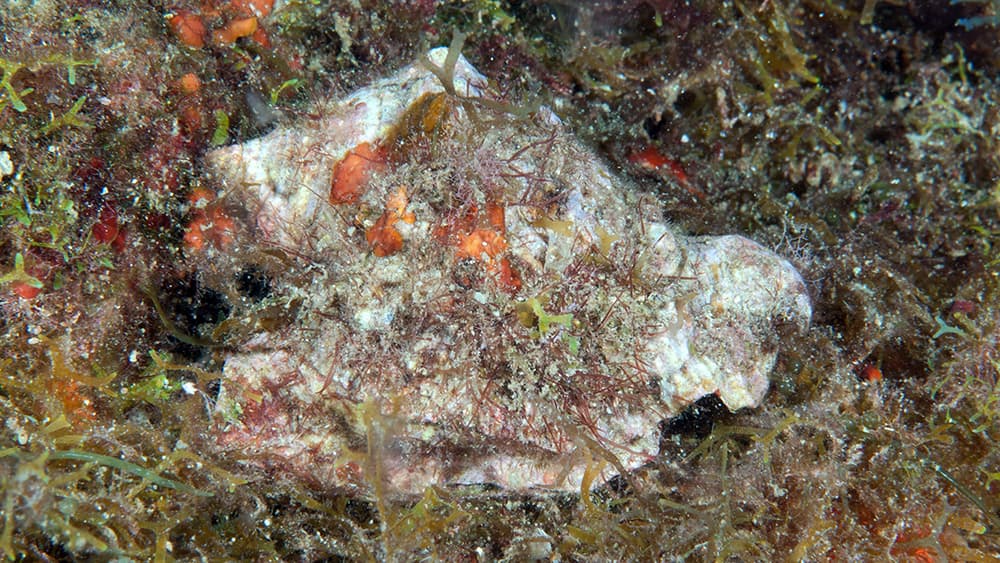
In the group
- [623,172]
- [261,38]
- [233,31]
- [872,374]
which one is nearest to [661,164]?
[623,172]

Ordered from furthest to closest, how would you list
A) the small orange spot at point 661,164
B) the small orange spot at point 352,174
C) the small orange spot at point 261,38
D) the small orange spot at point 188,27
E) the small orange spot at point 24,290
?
the small orange spot at point 661,164 → the small orange spot at point 261,38 → the small orange spot at point 188,27 → the small orange spot at point 352,174 → the small orange spot at point 24,290

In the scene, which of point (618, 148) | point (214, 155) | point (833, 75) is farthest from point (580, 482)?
point (833, 75)

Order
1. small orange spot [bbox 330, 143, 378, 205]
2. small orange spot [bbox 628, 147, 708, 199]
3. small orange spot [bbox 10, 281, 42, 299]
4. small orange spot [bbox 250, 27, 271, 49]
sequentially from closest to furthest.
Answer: small orange spot [bbox 10, 281, 42, 299], small orange spot [bbox 330, 143, 378, 205], small orange spot [bbox 250, 27, 271, 49], small orange spot [bbox 628, 147, 708, 199]

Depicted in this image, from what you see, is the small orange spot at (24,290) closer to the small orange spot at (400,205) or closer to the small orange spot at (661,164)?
the small orange spot at (400,205)

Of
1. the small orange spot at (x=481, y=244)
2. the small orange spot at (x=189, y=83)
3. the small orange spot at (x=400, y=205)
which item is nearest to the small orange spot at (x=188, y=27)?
the small orange spot at (x=189, y=83)

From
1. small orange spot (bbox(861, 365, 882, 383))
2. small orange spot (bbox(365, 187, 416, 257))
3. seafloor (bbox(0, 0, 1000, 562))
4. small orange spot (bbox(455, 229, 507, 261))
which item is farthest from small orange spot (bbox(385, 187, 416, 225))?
small orange spot (bbox(861, 365, 882, 383))

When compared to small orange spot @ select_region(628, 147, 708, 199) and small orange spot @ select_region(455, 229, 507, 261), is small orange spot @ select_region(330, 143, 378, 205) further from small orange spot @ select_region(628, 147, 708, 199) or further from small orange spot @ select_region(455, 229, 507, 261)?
small orange spot @ select_region(628, 147, 708, 199)
